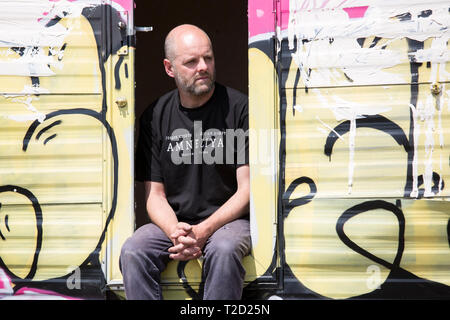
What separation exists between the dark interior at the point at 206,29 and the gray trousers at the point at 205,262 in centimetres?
247

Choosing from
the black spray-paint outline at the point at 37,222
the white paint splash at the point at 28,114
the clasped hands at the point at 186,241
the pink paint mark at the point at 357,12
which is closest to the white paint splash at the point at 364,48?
the pink paint mark at the point at 357,12

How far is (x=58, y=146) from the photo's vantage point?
339 cm

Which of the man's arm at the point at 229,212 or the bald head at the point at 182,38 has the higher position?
the bald head at the point at 182,38

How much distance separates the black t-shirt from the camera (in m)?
3.36

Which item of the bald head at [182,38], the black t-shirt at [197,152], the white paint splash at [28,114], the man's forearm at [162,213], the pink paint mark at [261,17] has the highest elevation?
the pink paint mark at [261,17]

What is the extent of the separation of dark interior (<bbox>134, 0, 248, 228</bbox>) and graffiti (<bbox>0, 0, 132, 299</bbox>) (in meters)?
2.20

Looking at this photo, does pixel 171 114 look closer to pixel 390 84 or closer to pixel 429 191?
pixel 390 84

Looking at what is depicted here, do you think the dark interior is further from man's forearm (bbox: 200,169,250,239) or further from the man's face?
man's forearm (bbox: 200,169,250,239)

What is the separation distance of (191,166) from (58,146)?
783 mm

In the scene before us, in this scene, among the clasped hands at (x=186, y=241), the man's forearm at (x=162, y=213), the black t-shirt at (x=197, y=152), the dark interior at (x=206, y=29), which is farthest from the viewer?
the dark interior at (x=206, y=29)

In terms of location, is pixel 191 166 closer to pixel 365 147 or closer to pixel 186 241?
pixel 186 241

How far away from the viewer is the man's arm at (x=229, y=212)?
10.4ft

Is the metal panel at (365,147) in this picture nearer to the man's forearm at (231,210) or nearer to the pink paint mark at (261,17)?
the pink paint mark at (261,17)

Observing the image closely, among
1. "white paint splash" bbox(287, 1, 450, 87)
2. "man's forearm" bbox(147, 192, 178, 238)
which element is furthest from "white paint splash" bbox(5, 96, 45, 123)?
"white paint splash" bbox(287, 1, 450, 87)
